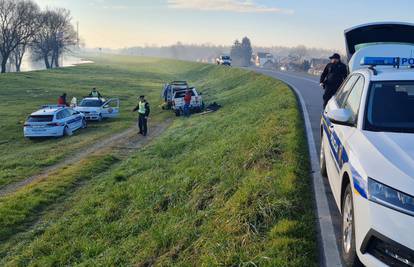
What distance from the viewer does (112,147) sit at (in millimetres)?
17031

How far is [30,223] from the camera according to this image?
30.0 ft

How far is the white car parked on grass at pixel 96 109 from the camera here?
24.0m

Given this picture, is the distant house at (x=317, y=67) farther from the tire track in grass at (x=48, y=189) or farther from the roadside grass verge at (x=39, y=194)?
the roadside grass verge at (x=39, y=194)

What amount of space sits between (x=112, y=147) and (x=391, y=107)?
13.7 m

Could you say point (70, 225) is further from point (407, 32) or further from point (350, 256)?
point (407, 32)

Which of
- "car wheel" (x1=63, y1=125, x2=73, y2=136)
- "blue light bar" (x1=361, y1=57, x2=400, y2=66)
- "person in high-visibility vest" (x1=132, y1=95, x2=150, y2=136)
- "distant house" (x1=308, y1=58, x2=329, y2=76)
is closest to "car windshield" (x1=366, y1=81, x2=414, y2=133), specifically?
"blue light bar" (x1=361, y1=57, x2=400, y2=66)

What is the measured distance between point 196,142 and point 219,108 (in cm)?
966

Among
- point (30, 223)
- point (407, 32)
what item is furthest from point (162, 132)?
point (407, 32)

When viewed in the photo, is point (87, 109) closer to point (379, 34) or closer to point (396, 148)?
point (379, 34)

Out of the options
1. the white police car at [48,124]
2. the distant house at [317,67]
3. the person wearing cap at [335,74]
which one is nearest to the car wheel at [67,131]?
the white police car at [48,124]

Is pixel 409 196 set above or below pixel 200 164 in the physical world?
above

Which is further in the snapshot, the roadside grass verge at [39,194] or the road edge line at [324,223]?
the roadside grass verge at [39,194]

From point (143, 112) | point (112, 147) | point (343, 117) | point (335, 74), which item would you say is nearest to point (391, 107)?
point (343, 117)

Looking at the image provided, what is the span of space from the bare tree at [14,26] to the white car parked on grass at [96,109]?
4795 centimetres
